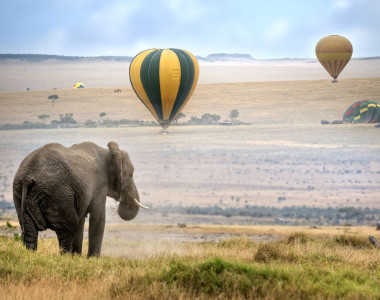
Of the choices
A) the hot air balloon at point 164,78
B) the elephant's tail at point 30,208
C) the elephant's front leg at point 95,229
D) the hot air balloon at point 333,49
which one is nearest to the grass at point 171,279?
the elephant's tail at point 30,208

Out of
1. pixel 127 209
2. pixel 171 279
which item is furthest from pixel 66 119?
pixel 171 279

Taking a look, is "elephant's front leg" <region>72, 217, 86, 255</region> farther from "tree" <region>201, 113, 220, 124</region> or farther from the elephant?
"tree" <region>201, 113, 220, 124</region>

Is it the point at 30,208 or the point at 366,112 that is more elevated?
the point at 30,208

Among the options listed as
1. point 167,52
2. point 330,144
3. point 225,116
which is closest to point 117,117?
point 225,116

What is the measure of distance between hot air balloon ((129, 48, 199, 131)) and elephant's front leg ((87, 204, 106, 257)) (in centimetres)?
4125

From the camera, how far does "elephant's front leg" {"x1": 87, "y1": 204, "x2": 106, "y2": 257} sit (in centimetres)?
1684

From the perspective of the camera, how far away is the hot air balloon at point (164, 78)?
58.4m

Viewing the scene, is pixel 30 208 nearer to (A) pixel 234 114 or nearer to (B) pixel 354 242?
(B) pixel 354 242

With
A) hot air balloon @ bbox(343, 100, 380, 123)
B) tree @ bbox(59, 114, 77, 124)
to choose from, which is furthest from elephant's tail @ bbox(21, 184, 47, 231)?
tree @ bbox(59, 114, 77, 124)

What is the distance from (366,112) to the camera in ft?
333

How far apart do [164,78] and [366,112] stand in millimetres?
49524

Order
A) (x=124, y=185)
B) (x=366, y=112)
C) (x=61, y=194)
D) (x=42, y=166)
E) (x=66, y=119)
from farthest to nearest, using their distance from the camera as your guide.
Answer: (x=66, y=119) → (x=366, y=112) → (x=124, y=185) → (x=61, y=194) → (x=42, y=166)

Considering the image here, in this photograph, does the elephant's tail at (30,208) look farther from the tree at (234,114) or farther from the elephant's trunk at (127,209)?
the tree at (234,114)

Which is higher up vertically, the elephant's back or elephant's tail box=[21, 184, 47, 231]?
the elephant's back
